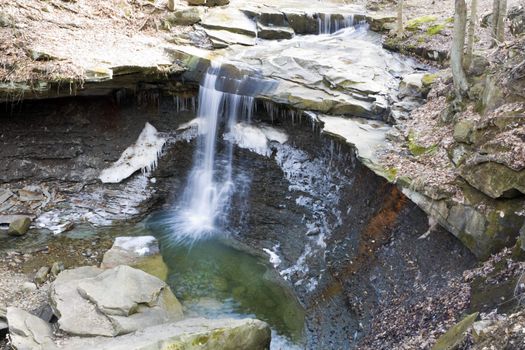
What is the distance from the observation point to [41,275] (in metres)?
10.8

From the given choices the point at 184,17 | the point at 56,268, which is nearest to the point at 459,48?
the point at 184,17

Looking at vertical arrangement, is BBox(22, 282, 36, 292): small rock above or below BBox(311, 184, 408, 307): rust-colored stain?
below

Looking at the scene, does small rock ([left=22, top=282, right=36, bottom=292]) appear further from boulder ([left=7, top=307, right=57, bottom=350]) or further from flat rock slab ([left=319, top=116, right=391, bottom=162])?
flat rock slab ([left=319, top=116, right=391, bottom=162])

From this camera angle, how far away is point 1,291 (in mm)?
10172

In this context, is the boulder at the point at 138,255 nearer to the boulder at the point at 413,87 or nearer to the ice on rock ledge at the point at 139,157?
the ice on rock ledge at the point at 139,157

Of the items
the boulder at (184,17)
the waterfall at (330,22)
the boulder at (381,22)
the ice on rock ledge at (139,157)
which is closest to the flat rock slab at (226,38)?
the boulder at (184,17)

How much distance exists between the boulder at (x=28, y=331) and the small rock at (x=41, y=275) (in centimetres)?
177

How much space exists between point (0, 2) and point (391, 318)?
1354cm

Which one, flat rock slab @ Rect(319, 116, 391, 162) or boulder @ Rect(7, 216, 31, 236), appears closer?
flat rock slab @ Rect(319, 116, 391, 162)

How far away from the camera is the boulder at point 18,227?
12.5 metres

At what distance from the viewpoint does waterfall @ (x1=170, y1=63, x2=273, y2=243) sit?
44.4 feet

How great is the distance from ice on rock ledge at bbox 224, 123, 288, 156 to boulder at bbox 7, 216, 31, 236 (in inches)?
245

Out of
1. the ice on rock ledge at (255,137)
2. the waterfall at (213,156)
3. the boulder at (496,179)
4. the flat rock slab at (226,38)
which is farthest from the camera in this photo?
the flat rock slab at (226,38)

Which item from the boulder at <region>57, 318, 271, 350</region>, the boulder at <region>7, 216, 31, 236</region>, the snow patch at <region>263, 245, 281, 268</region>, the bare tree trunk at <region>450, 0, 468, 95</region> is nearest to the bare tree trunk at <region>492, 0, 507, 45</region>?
the bare tree trunk at <region>450, 0, 468, 95</region>
